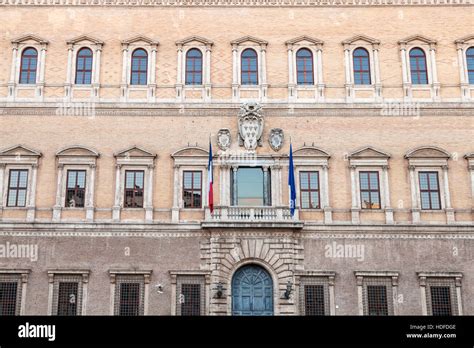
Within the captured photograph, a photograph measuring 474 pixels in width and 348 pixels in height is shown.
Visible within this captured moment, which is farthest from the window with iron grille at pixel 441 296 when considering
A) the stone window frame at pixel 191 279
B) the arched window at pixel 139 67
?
the arched window at pixel 139 67

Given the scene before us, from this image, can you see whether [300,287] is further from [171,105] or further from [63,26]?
[63,26]

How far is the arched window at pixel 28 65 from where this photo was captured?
27.7 meters

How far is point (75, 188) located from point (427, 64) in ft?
51.2

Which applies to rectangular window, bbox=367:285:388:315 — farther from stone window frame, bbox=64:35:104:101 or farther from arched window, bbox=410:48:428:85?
stone window frame, bbox=64:35:104:101

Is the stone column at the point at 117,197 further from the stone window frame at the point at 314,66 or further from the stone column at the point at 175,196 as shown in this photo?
the stone window frame at the point at 314,66

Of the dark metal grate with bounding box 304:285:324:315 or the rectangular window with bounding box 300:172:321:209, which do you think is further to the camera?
the rectangular window with bounding box 300:172:321:209

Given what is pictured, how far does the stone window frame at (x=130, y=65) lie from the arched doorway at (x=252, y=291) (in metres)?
8.19

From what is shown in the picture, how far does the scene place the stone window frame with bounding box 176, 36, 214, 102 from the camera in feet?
90.0

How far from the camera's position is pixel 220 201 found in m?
26.2

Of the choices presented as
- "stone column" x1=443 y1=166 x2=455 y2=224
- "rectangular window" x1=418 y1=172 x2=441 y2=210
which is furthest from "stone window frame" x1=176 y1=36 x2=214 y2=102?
"stone column" x1=443 y1=166 x2=455 y2=224

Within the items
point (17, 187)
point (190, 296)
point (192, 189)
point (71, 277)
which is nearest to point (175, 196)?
point (192, 189)

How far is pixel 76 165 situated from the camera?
26.6 metres

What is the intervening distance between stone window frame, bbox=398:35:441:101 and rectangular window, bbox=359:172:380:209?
12.2ft

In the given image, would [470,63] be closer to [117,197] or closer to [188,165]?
[188,165]
